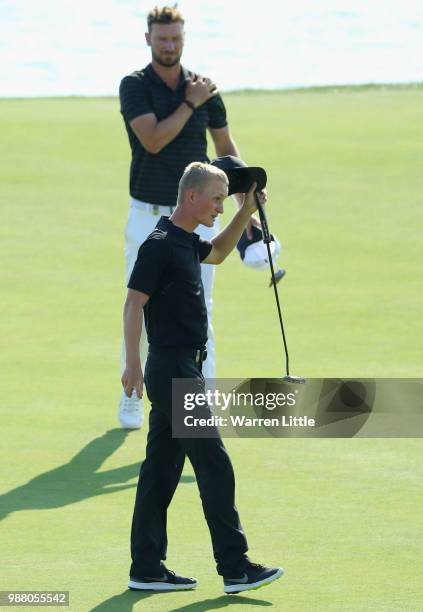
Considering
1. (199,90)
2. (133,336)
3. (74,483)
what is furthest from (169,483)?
(199,90)

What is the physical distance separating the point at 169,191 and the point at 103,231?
656cm

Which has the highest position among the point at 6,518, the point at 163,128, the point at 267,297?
the point at 163,128

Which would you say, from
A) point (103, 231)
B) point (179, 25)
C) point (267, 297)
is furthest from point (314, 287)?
point (179, 25)

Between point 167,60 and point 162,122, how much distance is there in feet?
1.17

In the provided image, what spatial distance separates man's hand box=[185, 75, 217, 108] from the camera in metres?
8.80

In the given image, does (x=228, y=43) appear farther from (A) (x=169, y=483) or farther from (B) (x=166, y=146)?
(A) (x=169, y=483)

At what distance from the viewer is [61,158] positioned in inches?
734

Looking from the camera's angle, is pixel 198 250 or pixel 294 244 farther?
pixel 294 244

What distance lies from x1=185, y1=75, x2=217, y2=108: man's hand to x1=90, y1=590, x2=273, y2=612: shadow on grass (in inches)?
132

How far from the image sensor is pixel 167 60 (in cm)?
882

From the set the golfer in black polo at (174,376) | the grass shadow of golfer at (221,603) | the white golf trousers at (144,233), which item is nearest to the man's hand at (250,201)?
the golfer in black polo at (174,376)

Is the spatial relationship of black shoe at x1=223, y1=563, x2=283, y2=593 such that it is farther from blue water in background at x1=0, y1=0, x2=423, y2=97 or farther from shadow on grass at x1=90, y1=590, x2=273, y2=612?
blue water in background at x1=0, y1=0, x2=423, y2=97

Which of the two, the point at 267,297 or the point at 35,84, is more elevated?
the point at 35,84

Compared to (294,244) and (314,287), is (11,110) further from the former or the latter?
(314,287)
